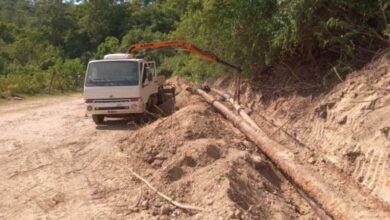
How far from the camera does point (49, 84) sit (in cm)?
3375

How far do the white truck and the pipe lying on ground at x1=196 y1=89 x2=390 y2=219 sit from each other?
532 cm

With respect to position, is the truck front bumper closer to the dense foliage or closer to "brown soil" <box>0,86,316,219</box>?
"brown soil" <box>0,86,316,219</box>

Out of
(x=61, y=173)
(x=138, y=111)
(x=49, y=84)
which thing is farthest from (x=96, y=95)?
(x=49, y=84)

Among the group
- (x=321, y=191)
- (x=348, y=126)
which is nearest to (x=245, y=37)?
(x=348, y=126)

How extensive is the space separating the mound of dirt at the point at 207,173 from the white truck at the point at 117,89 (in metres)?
3.16

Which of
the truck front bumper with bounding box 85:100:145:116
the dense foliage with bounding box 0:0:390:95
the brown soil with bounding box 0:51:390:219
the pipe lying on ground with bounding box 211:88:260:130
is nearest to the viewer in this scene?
the brown soil with bounding box 0:51:390:219

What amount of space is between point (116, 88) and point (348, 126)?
7960 mm

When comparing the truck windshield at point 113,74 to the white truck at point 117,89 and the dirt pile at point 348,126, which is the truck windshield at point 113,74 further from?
the dirt pile at point 348,126

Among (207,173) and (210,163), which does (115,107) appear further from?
(207,173)

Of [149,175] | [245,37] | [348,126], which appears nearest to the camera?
[348,126]

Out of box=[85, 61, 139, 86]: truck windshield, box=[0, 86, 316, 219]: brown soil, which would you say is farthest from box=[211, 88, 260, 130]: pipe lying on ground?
box=[85, 61, 139, 86]: truck windshield

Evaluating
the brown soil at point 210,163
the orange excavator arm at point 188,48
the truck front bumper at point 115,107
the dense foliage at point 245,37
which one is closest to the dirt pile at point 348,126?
the brown soil at point 210,163

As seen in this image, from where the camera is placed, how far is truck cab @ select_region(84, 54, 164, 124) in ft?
49.5

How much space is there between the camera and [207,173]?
8.38 meters
